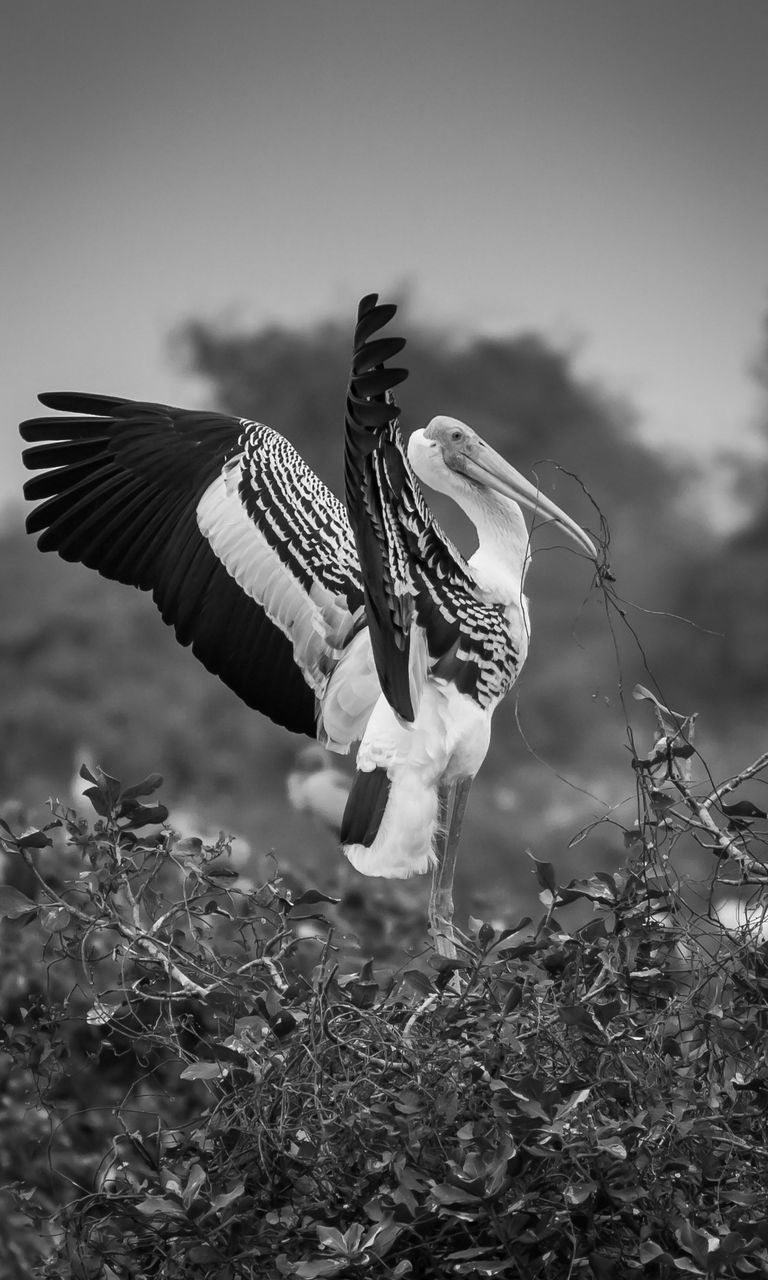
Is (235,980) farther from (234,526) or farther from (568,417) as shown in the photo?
(568,417)

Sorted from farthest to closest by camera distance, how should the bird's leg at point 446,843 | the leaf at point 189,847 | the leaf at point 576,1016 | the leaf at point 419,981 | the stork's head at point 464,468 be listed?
1. the stork's head at point 464,468
2. the bird's leg at point 446,843
3. the leaf at point 189,847
4. the leaf at point 419,981
5. the leaf at point 576,1016

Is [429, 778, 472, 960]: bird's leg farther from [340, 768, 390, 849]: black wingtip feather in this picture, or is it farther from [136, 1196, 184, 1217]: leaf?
[136, 1196, 184, 1217]: leaf

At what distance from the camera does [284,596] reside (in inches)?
111

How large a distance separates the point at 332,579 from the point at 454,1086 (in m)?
1.32

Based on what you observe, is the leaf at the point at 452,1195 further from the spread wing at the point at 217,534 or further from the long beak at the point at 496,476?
the long beak at the point at 496,476

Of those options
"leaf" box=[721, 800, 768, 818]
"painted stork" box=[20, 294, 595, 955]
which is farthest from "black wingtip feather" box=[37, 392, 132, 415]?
"leaf" box=[721, 800, 768, 818]

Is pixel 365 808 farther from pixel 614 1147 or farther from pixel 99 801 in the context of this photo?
pixel 614 1147

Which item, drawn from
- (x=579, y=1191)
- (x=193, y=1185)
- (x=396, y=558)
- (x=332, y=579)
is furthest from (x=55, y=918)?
(x=332, y=579)

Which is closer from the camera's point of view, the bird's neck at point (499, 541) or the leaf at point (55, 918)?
the leaf at point (55, 918)

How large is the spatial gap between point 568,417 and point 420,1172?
1038cm

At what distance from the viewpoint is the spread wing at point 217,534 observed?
2.83 meters

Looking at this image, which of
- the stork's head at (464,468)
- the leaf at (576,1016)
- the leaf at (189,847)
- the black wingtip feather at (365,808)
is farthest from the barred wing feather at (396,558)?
the leaf at (576,1016)

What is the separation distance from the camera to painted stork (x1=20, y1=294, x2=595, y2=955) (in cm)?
250

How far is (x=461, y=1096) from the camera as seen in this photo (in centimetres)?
164
